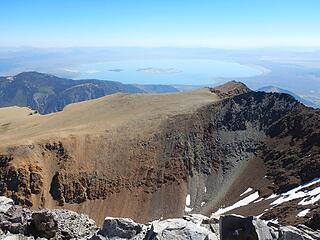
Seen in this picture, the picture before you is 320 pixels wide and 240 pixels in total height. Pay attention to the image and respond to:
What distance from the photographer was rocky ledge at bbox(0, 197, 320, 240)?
846 inches

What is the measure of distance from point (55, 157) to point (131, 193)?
18090 mm

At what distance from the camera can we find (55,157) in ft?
336

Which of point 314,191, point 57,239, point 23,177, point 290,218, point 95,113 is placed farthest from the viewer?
point 95,113

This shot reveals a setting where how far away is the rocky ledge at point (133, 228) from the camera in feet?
70.5

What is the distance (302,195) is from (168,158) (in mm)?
36655

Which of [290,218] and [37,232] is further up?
[37,232]

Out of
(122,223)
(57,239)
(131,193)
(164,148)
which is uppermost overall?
(122,223)

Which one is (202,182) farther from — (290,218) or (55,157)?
(290,218)

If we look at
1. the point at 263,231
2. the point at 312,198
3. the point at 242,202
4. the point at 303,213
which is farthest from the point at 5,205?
the point at 242,202

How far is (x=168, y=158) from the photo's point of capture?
107 m

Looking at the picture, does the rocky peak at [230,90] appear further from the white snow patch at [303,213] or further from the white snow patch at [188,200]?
the white snow patch at [303,213]

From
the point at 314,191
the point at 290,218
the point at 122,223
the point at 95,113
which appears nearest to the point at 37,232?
the point at 122,223

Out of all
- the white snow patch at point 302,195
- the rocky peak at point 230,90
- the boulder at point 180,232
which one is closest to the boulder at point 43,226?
Answer: the boulder at point 180,232

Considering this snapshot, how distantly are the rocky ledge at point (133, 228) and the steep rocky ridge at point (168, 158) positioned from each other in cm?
5037
